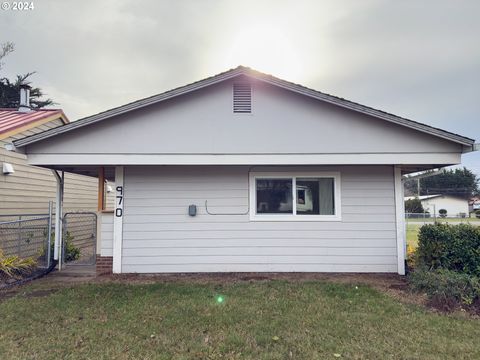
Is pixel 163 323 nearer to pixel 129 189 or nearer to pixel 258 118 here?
pixel 129 189

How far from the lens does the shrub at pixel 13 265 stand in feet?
22.3

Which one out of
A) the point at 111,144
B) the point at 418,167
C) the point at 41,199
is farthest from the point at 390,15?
the point at 41,199

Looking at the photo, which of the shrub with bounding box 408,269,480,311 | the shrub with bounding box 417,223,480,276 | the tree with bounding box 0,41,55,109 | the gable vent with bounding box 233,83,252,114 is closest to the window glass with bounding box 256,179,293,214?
the gable vent with bounding box 233,83,252,114

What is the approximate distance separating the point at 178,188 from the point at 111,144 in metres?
1.71

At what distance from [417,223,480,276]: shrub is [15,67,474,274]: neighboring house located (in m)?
0.97

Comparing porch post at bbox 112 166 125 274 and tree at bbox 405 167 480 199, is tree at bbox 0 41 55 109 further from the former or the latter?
tree at bbox 405 167 480 199

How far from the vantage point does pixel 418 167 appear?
759 cm

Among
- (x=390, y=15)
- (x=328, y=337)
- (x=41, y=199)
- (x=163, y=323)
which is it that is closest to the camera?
(x=328, y=337)

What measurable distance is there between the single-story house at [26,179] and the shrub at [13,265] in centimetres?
152

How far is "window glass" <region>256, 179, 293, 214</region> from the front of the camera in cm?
738

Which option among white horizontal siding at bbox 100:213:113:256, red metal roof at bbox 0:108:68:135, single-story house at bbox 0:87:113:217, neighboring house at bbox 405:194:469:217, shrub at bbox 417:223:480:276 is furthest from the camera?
neighboring house at bbox 405:194:469:217

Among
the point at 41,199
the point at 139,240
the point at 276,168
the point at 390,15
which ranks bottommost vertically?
the point at 139,240

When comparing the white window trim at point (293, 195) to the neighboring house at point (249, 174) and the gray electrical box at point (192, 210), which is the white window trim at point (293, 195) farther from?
the gray electrical box at point (192, 210)

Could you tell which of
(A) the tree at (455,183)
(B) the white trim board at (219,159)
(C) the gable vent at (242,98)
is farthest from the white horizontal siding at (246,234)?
(A) the tree at (455,183)
